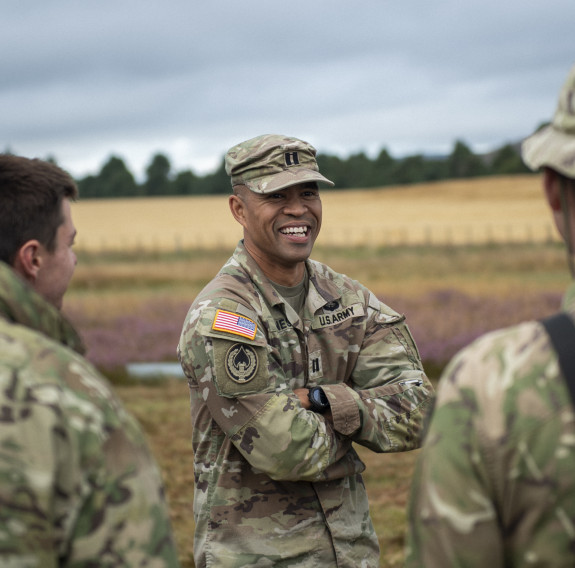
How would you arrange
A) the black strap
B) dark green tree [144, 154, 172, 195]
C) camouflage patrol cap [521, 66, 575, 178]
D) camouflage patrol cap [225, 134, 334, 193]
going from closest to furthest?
the black strap
camouflage patrol cap [521, 66, 575, 178]
camouflage patrol cap [225, 134, 334, 193]
dark green tree [144, 154, 172, 195]

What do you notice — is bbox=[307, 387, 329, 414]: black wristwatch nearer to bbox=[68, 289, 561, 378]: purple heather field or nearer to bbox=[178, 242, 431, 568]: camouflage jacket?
bbox=[178, 242, 431, 568]: camouflage jacket

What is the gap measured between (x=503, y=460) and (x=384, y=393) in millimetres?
1880

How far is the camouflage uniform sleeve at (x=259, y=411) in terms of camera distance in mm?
3127

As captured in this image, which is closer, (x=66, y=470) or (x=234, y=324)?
(x=66, y=470)

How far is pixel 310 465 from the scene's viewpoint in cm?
316

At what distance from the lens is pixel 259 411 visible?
124 inches

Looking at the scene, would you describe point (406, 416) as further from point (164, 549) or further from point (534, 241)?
point (534, 241)

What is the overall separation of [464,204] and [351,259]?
91.6ft

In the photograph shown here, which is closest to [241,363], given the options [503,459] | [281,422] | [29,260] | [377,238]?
[281,422]

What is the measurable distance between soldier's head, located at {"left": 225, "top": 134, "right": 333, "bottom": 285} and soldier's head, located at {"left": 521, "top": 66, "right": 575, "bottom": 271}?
177cm

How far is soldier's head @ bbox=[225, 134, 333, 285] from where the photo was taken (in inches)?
139

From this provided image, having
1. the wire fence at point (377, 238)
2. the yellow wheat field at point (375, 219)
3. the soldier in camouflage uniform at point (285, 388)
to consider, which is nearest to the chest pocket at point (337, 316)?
the soldier in camouflage uniform at point (285, 388)

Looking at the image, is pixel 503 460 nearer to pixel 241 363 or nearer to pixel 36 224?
pixel 36 224

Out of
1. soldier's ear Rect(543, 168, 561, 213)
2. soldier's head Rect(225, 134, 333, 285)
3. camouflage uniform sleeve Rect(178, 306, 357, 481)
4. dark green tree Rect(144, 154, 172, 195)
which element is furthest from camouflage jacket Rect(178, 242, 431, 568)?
dark green tree Rect(144, 154, 172, 195)
